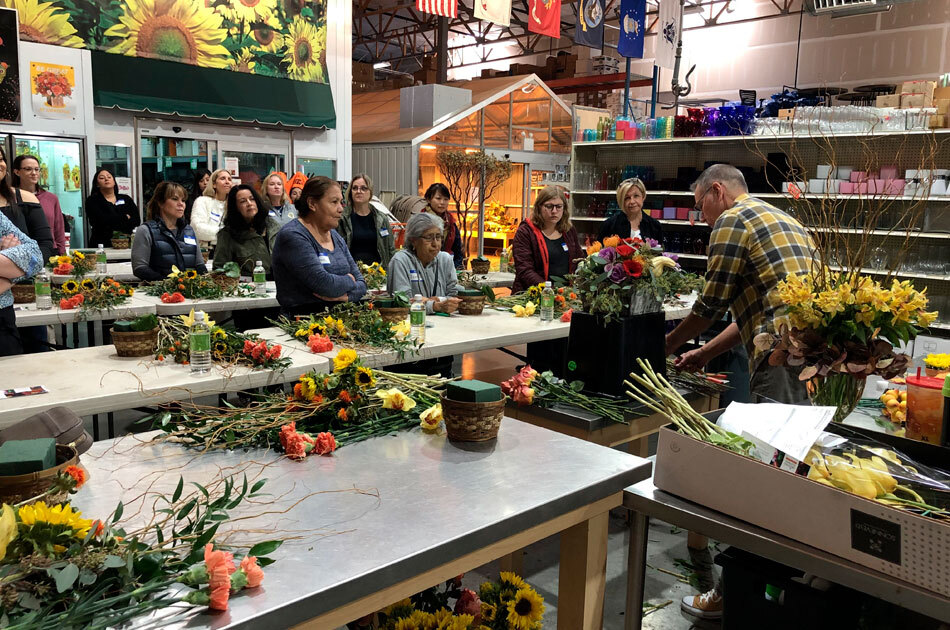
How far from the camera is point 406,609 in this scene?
1.92 meters

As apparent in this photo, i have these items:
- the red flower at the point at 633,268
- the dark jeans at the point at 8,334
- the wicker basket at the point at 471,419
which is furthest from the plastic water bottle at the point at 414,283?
the wicker basket at the point at 471,419

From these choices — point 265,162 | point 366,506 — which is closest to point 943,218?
point 366,506

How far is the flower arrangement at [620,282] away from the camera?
2.79 metres

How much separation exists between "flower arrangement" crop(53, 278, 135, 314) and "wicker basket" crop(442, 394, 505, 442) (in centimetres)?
304

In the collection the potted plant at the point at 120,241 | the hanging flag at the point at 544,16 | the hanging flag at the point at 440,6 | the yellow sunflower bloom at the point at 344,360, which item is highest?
the hanging flag at the point at 544,16

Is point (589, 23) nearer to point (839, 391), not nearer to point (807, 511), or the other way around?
point (839, 391)

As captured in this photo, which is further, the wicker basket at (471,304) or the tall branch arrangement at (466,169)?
the tall branch arrangement at (466,169)

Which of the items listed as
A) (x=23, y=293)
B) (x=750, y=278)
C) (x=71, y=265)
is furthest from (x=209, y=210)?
(x=750, y=278)

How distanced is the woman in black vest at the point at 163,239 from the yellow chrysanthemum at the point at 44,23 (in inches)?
196

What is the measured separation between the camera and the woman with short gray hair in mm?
4383

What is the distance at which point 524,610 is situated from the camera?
6.48 feet

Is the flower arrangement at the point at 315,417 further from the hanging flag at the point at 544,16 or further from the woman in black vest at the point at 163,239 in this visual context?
the hanging flag at the point at 544,16

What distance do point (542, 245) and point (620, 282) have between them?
2.62 m

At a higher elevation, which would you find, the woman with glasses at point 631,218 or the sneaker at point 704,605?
the woman with glasses at point 631,218
